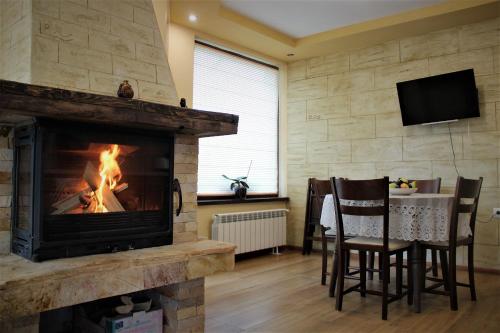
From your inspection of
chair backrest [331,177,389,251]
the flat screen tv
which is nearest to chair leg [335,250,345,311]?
chair backrest [331,177,389,251]

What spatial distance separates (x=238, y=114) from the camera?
5.25m

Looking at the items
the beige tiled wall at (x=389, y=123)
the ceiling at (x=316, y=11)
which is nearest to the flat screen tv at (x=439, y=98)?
the beige tiled wall at (x=389, y=123)

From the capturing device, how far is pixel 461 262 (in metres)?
4.40

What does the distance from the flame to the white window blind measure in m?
2.44

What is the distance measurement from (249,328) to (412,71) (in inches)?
142

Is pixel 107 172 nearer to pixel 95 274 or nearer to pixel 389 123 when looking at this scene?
pixel 95 274

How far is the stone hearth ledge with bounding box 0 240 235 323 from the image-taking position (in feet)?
5.45

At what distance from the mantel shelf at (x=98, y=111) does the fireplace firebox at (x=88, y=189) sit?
0.09 metres

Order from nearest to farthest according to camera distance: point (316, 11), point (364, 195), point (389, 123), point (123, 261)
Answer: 1. point (123, 261)
2. point (364, 195)
3. point (316, 11)
4. point (389, 123)

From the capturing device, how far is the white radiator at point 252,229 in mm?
4559

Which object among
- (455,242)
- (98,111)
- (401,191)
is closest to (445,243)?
(455,242)

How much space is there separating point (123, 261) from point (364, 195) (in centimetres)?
165

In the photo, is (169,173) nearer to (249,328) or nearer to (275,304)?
(249,328)

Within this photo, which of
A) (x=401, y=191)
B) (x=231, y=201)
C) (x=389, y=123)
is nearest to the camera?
(x=401, y=191)
